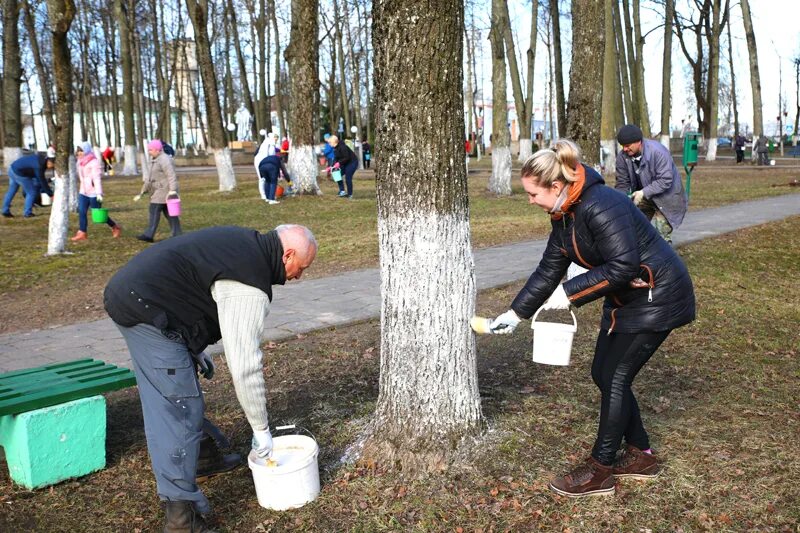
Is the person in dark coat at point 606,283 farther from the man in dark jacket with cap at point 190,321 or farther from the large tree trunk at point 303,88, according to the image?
the large tree trunk at point 303,88

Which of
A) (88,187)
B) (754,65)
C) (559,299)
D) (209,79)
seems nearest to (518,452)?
(559,299)

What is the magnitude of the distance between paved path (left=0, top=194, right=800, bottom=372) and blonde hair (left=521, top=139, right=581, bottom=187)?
3.53m

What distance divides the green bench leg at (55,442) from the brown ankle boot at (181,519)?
2.85 ft

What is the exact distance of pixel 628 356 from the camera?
3.45 metres

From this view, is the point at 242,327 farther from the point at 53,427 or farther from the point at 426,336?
the point at 53,427

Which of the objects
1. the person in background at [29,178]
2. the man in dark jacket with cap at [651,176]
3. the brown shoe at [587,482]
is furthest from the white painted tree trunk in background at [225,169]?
the brown shoe at [587,482]

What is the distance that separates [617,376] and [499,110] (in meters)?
16.1

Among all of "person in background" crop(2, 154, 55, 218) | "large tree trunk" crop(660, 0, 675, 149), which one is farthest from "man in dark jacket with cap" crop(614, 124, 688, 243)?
"large tree trunk" crop(660, 0, 675, 149)

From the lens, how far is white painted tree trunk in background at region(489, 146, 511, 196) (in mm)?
19109

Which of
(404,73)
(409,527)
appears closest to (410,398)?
(409,527)

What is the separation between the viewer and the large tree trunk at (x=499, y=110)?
18.7 metres

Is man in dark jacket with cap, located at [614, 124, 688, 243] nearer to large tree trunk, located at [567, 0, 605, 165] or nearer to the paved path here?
large tree trunk, located at [567, 0, 605, 165]

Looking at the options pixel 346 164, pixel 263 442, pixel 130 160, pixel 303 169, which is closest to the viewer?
pixel 263 442

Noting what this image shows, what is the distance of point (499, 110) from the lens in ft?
62.0
